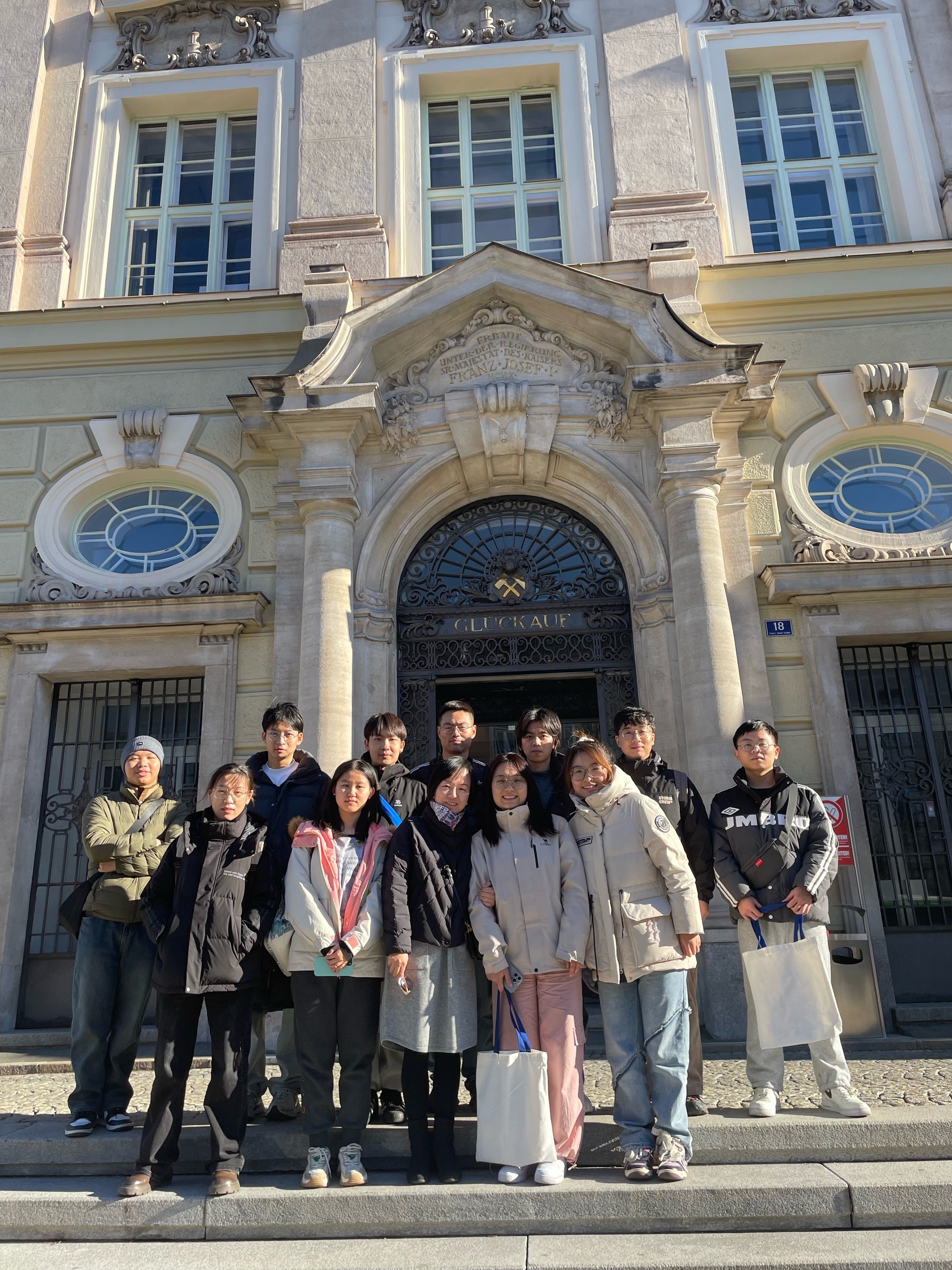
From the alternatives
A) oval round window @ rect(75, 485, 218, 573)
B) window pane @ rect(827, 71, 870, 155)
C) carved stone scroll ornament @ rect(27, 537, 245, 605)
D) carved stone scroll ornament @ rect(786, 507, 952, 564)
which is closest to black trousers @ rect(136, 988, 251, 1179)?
carved stone scroll ornament @ rect(27, 537, 245, 605)

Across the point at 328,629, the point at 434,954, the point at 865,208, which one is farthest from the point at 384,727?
the point at 865,208

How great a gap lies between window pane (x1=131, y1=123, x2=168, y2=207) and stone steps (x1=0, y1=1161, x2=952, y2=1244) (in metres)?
11.2

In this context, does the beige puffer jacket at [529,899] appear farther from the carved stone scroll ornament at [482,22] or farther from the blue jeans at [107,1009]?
the carved stone scroll ornament at [482,22]

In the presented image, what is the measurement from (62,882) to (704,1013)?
5842mm

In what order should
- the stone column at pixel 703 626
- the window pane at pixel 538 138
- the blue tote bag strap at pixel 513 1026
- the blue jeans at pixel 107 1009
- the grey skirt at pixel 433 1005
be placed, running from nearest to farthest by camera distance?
1. the blue tote bag strap at pixel 513 1026
2. the grey skirt at pixel 433 1005
3. the blue jeans at pixel 107 1009
4. the stone column at pixel 703 626
5. the window pane at pixel 538 138

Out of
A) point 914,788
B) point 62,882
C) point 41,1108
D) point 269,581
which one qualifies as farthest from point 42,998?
point 914,788

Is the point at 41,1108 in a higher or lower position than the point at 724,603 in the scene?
lower

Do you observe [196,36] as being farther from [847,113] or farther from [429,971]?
[429,971]

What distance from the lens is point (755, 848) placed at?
17.0 feet

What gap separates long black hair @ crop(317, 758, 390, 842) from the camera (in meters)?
4.70

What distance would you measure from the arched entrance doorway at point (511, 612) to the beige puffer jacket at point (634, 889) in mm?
4832

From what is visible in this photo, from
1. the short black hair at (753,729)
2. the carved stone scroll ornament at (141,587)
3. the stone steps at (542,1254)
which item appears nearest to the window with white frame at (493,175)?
the carved stone scroll ornament at (141,587)

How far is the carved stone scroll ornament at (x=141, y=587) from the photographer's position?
9.59 metres

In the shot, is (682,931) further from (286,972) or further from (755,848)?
(286,972)
